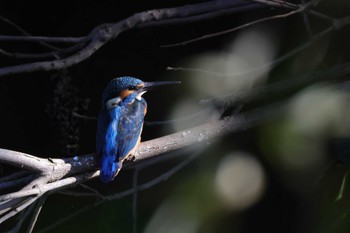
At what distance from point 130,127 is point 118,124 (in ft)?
0.20

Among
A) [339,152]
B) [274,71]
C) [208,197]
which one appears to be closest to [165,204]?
[208,197]

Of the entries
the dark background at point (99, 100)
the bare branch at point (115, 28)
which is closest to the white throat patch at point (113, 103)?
the bare branch at point (115, 28)

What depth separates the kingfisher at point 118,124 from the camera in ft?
8.22

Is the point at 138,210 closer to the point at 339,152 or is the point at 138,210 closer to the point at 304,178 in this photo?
the point at 304,178

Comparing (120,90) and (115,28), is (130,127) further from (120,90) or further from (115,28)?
(115,28)

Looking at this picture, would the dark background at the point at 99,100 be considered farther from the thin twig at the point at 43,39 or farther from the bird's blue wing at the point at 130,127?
the bird's blue wing at the point at 130,127

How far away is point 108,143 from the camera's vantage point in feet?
8.57

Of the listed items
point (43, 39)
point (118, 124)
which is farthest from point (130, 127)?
point (43, 39)

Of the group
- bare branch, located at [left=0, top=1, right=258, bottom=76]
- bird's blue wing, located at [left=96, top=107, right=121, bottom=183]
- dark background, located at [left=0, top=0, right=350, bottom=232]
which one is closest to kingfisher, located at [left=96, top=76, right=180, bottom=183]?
bird's blue wing, located at [left=96, top=107, right=121, bottom=183]

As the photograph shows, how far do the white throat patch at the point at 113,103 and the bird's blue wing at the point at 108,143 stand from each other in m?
0.02

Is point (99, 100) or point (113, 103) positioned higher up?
point (99, 100)

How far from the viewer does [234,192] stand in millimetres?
3119

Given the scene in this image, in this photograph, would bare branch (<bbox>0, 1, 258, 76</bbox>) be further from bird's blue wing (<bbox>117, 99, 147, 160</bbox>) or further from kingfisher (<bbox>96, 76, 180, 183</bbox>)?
bird's blue wing (<bbox>117, 99, 147, 160</bbox>)

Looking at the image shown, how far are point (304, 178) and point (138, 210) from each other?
94cm
